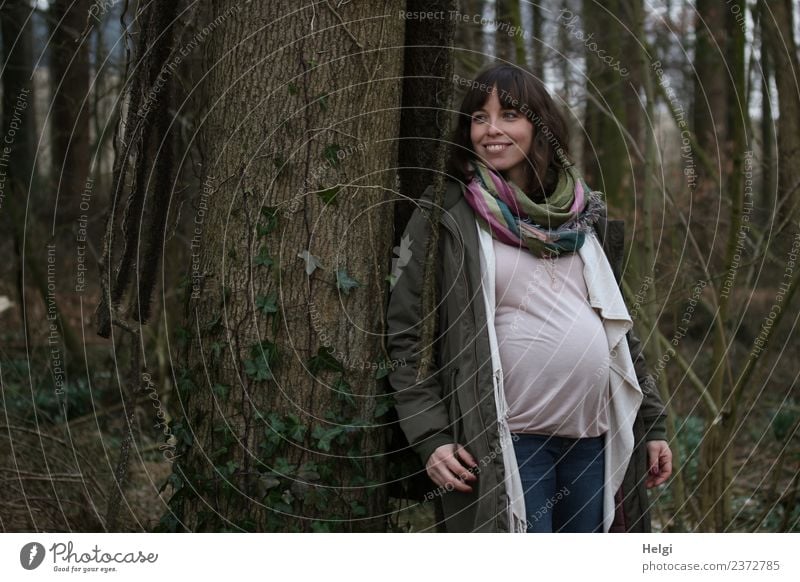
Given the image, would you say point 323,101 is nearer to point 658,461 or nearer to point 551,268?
point 551,268

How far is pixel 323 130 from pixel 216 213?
48cm

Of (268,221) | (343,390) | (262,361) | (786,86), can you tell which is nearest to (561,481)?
(343,390)

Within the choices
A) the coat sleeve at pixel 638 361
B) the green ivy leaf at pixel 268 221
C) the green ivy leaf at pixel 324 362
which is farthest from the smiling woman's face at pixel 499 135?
the green ivy leaf at pixel 324 362

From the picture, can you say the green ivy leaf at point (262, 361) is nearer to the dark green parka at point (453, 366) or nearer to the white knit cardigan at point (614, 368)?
the dark green parka at point (453, 366)

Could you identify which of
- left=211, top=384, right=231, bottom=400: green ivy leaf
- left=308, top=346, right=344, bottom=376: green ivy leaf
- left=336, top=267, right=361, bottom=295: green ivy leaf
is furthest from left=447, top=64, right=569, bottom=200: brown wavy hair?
left=211, top=384, right=231, bottom=400: green ivy leaf

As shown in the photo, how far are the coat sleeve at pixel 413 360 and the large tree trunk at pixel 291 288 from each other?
0.21 m

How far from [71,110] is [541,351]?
4637mm

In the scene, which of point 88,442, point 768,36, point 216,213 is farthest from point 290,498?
point 768,36

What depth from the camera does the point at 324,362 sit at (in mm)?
3162

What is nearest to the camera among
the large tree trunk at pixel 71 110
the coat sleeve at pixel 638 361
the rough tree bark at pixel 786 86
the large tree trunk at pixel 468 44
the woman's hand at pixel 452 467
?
the woman's hand at pixel 452 467

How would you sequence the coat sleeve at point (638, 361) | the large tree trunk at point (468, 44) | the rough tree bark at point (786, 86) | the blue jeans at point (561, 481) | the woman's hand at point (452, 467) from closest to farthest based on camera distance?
the woman's hand at point (452, 467) < the blue jeans at point (561, 481) < the coat sleeve at point (638, 361) < the rough tree bark at point (786, 86) < the large tree trunk at point (468, 44)

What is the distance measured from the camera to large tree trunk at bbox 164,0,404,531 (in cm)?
315

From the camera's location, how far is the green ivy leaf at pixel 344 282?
3.17 m
